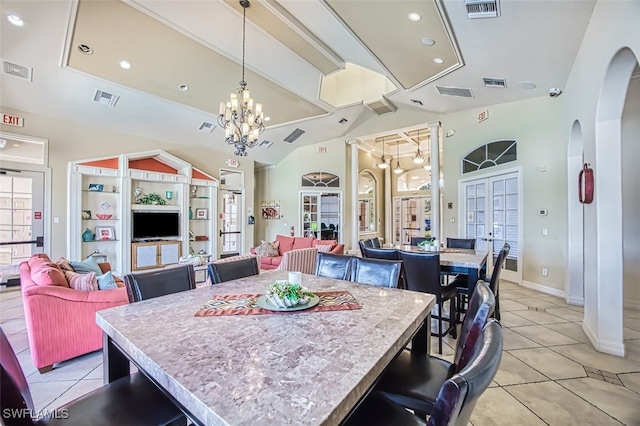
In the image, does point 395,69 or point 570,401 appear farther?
point 395,69

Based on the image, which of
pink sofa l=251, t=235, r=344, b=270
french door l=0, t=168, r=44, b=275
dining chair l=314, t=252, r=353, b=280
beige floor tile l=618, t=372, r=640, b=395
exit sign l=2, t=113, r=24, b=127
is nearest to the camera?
beige floor tile l=618, t=372, r=640, b=395

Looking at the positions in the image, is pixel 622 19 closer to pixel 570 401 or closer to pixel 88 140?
pixel 570 401

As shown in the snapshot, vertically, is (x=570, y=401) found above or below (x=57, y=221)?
below

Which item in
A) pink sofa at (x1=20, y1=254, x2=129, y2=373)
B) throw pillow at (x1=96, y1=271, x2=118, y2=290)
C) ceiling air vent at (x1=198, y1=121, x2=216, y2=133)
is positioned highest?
ceiling air vent at (x1=198, y1=121, x2=216, y2=133)

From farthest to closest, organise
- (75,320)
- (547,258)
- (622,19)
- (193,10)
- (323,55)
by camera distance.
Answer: (323,55) < (547,258) < (193,10) < (75,320) < (622,19)

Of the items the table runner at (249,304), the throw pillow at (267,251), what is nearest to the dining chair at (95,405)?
the table runner at (249,304)

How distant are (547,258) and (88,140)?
28.3 feet

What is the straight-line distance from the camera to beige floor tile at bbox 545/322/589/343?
9.87 ft

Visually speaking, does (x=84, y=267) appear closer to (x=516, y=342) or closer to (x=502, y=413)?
(x=502, y=413)

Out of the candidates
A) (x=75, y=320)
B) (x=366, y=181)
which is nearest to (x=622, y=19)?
(x=75, y=320)

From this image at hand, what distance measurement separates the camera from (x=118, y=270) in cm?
597

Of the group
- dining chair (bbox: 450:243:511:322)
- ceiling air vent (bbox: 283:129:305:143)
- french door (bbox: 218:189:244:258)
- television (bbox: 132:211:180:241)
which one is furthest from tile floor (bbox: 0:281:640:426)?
ceiling air vent (bbox: 283:129:305:143)

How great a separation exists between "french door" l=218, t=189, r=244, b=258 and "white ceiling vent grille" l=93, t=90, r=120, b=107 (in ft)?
10.7

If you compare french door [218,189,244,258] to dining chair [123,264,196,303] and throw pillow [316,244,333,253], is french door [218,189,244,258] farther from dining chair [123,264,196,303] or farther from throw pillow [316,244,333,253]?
dining chair [123,264,196,303]
